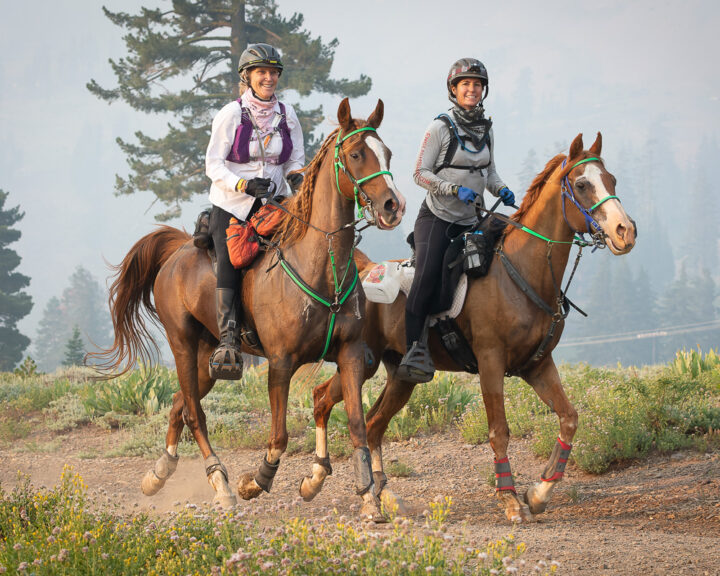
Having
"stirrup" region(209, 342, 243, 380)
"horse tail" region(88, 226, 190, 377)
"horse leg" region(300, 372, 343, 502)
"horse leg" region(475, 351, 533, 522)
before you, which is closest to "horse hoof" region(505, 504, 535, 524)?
"horse leg" region(475, 351, 533, 522)

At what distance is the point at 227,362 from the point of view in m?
6.76

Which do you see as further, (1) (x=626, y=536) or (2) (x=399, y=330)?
(2) (x=399, y=330)

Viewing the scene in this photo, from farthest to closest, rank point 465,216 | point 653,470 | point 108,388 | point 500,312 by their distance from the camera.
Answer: point 108,388
point 653,470
point 465,216
point 500,312

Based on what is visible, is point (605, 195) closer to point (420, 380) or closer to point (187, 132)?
point (420, 380)

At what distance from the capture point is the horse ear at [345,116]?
5996mm

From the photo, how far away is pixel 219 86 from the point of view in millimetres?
30625

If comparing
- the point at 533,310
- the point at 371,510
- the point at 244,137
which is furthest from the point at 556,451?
the point at 244,137

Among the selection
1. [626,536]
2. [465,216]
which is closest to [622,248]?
[465,216]

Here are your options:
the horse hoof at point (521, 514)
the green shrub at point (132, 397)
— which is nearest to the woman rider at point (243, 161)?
the horse hoof at point (521, 514)

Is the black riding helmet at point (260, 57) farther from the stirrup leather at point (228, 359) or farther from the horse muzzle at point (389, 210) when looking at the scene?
the stirrup leather at point (228, 359)

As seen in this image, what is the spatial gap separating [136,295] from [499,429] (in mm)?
4295

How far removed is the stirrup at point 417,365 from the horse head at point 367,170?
168cm

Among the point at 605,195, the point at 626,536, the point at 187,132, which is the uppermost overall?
the point at 187,132

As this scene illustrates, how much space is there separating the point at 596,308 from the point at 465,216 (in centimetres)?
10884
